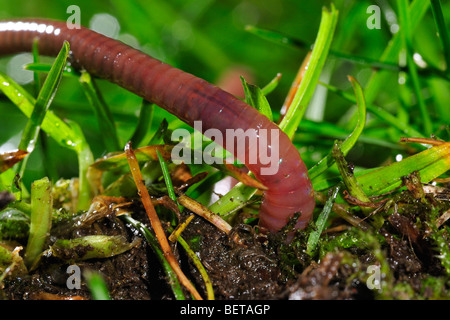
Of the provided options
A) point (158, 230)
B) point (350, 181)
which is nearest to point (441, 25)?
point (350, 181)

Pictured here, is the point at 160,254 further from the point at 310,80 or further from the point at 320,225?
the point at 310,80

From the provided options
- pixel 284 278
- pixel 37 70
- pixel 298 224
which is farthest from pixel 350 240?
pixel 37 70

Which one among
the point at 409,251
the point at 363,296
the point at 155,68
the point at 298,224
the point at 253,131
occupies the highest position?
the point at 155,68

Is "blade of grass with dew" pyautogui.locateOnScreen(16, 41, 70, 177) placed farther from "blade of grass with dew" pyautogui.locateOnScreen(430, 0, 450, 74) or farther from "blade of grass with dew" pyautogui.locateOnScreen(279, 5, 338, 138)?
"blade of grass with dew" pyautogui.locateOnScreen(430, 0, 450, 74)

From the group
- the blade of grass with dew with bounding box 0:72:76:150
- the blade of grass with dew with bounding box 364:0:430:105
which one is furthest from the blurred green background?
the blade of grass with dew with bounding box 0:72:76:150

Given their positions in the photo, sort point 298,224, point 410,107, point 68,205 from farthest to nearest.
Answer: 1. point 410,107
2. point 68,205
3. point 298,224

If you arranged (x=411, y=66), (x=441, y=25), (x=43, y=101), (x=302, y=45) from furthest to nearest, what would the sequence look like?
(x=302, y=45), (x=411, y=66), (x=441, y=25), (x=43, y=101)

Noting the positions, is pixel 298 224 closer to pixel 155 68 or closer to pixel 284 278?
pixel 284 278
